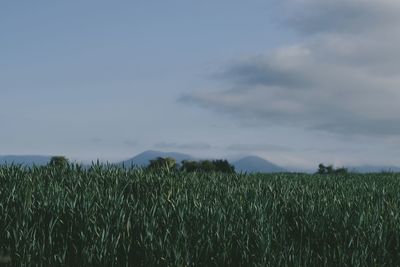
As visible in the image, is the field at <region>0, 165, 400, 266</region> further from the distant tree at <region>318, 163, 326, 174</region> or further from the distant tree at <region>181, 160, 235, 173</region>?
the distant tree at <region>318, 163, 326, 174</region>

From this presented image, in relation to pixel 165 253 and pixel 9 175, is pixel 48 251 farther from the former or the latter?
pixel 9 175

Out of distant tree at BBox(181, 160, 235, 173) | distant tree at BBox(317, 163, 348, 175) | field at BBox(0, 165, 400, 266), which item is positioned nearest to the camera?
field at BBox(0, 165, 400, 266)

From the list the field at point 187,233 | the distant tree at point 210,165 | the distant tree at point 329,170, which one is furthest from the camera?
the distant tree at point 329,170

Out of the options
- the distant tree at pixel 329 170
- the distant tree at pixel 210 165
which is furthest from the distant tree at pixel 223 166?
the distant tree at pixel 329 170

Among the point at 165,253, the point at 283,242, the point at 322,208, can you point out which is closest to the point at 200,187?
the point at 322,208

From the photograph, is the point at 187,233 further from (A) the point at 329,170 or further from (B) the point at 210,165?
(A) the point at 329,170

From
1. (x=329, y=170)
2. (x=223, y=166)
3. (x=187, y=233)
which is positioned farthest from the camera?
(x=329, y=170)

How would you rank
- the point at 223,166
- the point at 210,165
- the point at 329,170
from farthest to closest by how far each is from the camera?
the point at 329,170, the point at 210,165, the point at 223,166

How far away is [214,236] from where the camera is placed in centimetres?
663

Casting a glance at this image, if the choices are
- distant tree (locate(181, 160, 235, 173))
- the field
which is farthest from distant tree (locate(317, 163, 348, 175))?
the field

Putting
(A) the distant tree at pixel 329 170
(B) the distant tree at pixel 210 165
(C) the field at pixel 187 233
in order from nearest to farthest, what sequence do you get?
(C) the field at pixel 187 233
(B) the distant tree at pixel 210 165
(A) the distant tree at pixel 329 170

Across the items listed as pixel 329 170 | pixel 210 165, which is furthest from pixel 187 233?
pixel 329 170

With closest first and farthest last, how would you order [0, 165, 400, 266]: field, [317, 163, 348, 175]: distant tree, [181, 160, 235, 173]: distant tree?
[0, 165, 400, 266]: field
[181, 160, 235, 173]: distant tree
[317, 163, 348, 175]: distant tree

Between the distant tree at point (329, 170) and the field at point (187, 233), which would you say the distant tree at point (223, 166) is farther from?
the field at point (187, 233)
